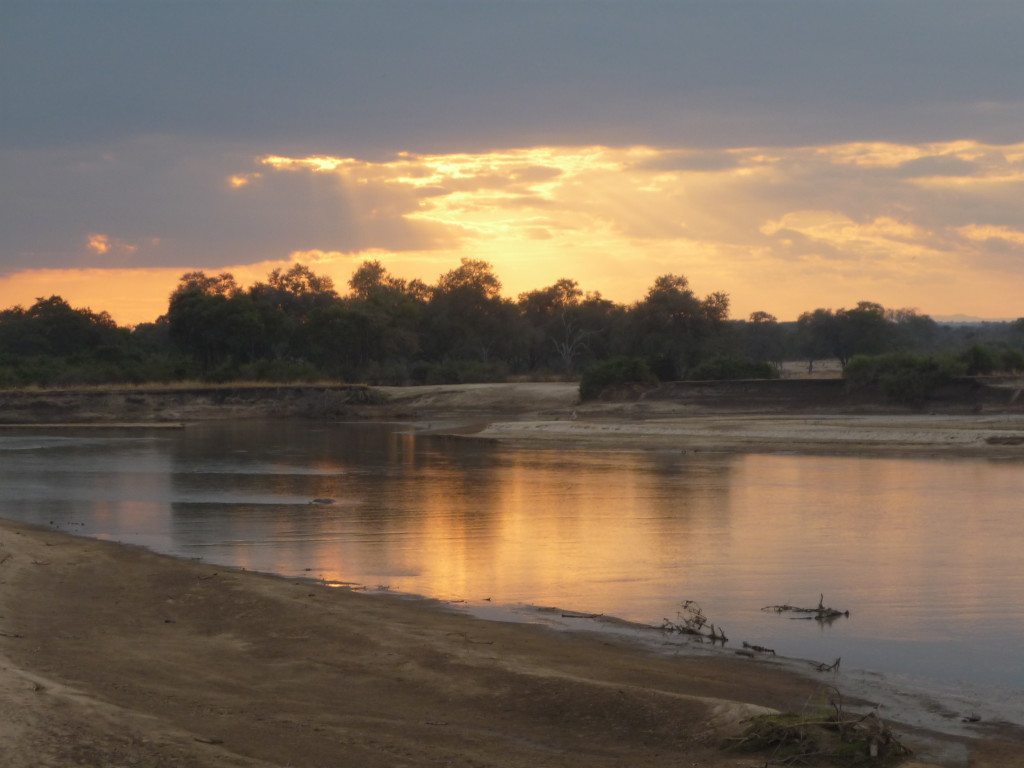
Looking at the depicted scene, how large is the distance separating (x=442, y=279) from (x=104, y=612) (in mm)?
100950

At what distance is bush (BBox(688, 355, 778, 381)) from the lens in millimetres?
60812

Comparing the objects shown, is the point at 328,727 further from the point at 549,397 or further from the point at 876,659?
the point at 549,397

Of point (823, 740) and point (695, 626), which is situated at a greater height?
point (823, 740)

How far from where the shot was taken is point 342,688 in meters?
9.39

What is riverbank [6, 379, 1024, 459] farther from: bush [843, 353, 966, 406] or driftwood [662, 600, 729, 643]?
driftwood [662, 600, 729, 643]

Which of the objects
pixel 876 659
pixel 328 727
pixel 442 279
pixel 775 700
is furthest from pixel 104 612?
pixel 442 279

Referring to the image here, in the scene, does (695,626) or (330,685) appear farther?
(695,626)

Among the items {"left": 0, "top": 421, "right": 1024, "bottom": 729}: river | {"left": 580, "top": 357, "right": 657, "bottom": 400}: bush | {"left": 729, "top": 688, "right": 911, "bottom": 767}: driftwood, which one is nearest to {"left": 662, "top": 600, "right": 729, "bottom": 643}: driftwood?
{"left": 0, "top": 421, "right": 1024, "bottom": 729}: river

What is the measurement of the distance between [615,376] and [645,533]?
41.4 metres

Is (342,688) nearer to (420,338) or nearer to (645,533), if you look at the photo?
(645,533)

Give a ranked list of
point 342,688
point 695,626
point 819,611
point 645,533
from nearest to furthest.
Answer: point 342,688
point 695,626
point 819,611
point 645,533

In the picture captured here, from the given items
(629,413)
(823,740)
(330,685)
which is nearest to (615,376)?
(629,413)

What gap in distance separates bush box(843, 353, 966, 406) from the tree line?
9208 mm

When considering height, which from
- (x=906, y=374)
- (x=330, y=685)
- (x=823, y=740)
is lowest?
(x=330, y=685)
